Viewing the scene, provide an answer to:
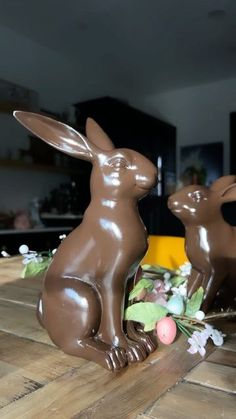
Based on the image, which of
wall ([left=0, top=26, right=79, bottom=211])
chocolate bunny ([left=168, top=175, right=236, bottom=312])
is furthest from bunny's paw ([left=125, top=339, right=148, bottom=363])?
wall ([left=0, top=26, right=79, bottom=211])

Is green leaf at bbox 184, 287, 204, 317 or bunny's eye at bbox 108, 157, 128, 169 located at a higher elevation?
bunny's eye at bbox 108, 157, 128, 169

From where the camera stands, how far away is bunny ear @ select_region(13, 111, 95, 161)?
0.55 m

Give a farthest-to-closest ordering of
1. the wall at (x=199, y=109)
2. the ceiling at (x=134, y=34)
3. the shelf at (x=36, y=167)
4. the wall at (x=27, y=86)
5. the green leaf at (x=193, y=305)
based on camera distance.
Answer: the wall at (x=199, y=109) < the wall at (x=27, y=86) < the shelf at (x=36, y=167) < the ceiling at (x=134, y=34) < the green leaf at (x=193, y=305)

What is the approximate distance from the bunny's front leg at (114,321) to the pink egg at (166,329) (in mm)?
57

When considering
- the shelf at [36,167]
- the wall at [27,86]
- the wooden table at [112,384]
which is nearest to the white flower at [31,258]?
the wooden table at [112,384]

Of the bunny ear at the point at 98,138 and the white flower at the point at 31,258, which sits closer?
the bunny ear at the point at 98,138

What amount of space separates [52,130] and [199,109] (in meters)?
4.96

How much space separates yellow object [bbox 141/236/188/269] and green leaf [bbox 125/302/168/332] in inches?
30.7

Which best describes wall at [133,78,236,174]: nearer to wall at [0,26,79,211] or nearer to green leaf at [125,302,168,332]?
wall at [0,26,79,211]

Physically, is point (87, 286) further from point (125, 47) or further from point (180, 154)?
point (180, 154)

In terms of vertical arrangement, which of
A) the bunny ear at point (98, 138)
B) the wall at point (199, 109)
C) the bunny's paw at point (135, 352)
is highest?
the wall at point (199, 109)

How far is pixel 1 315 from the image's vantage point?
0.78 meters

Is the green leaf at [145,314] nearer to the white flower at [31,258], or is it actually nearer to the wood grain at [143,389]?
the wood grain at [143,389]

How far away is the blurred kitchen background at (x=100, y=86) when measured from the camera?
3.18 metres
